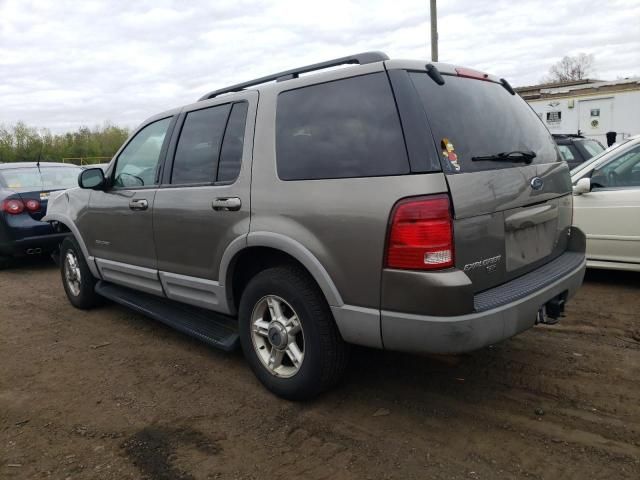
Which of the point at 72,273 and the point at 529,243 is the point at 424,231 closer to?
the point at 529,243

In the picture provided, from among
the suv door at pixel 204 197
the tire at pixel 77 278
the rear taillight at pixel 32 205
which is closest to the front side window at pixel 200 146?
the suv door at pixel 204 197

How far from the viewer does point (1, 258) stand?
852 centimetres

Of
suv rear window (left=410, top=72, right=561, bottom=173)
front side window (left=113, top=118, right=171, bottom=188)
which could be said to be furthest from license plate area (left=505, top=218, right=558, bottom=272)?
front side window (left=113, top=118, right=171, bottom=188)

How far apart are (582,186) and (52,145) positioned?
53.5m

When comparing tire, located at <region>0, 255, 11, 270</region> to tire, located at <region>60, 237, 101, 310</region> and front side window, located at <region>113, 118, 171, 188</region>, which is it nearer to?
tire, located at <region>60, 237, 101, 310</region>

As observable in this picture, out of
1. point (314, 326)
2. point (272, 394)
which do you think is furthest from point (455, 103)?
point (272, 394)

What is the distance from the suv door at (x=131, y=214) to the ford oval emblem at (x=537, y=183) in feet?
8.63

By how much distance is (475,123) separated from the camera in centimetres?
288

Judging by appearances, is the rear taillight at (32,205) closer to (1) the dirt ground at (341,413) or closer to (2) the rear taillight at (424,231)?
(1) the dirt ground at (341,413)

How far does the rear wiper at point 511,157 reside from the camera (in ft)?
9.13

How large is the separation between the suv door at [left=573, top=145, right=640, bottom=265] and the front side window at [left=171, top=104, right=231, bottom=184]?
12.4ft

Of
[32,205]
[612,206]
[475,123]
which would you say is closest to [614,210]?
[612,206]

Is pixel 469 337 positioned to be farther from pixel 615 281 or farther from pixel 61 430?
pixel 615 281

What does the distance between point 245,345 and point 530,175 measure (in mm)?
2013
